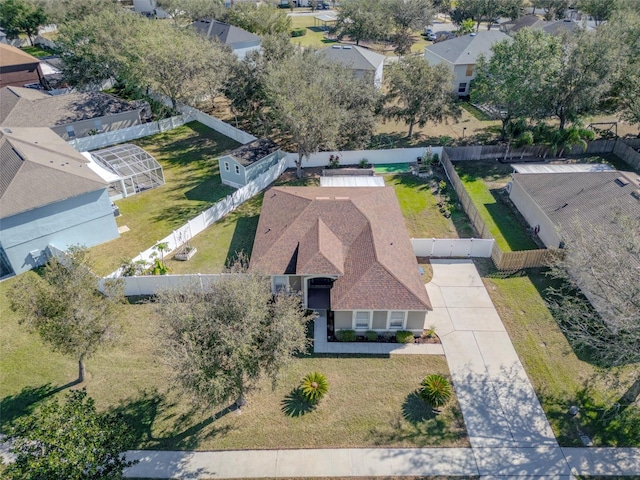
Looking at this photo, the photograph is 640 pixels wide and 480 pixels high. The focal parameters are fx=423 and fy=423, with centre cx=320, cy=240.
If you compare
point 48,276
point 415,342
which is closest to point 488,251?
point 415,342

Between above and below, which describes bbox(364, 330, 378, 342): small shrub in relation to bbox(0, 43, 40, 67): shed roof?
below

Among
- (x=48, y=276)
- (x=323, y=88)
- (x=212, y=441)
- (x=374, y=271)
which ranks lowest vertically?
(x=212, y=441)

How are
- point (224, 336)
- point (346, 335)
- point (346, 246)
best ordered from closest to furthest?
1. point (224, 336)
2. point (346, 335)
3. point (346, 246)

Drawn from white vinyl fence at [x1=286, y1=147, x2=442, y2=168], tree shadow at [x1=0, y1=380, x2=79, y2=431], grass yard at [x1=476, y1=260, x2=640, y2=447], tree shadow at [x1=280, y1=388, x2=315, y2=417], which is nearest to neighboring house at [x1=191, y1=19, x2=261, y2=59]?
white vinyl fence at [x1=286, y1=147, x2=442, y2=168]

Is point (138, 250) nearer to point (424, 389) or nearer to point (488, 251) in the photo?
point (424, 389)

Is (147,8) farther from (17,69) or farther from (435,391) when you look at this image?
(435,391)

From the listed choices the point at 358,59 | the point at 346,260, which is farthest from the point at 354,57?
the point at 346,260

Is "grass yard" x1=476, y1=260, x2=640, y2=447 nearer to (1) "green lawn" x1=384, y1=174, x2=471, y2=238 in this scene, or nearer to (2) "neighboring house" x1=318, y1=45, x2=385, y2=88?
(1) "green lawn" x1=384, y1=174, x2=471, y2=238
